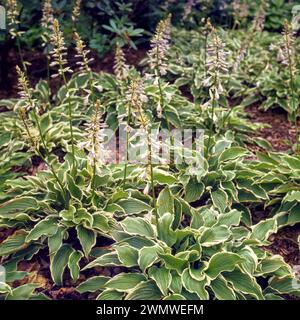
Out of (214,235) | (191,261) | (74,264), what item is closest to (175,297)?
(191,261)

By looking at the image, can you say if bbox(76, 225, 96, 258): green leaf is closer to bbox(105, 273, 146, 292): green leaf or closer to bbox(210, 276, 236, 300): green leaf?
bbox(105, 273, 146, 292): green leaf

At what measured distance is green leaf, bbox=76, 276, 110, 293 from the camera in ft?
13.4

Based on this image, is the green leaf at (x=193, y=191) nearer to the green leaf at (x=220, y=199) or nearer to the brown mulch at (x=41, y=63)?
the green leaf at (x=220, y=199)

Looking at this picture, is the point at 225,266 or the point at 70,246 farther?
the point at 70,246

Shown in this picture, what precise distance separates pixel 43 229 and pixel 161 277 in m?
1.01

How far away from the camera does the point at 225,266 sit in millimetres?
3930

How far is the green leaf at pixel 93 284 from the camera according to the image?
4074 millimetres

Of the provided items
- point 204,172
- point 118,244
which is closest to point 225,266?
point 118,244

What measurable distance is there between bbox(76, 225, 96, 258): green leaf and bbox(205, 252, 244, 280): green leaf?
0.90m

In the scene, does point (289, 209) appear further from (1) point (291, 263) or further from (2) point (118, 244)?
(2) point (118, 244)
